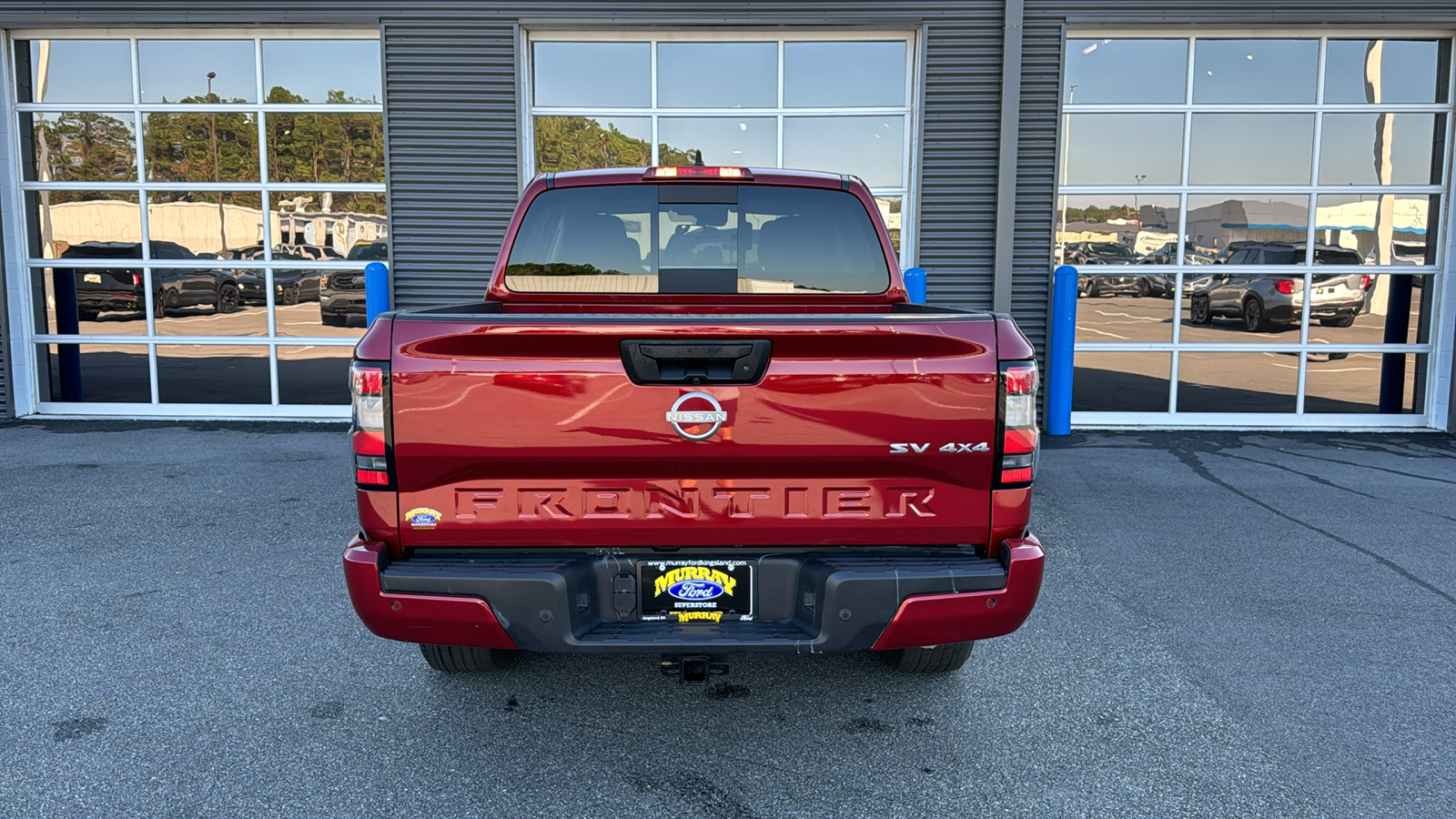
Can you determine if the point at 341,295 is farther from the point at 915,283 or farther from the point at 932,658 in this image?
the point at 932,658

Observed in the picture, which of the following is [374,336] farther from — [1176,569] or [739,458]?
[1176,569]

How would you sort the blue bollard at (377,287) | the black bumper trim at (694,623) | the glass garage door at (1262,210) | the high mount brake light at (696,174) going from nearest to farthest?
the black bumper trim at (694,623) < the high mount brake light at (696,174) < the blue bollard at (377,287) < the glass garage door at (1262,210)

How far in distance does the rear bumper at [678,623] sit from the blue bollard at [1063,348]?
6266mm

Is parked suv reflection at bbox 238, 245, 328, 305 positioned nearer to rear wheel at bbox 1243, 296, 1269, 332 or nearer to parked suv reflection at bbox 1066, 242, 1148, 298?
parked suv reflection at bbox 1066, 242, 1148, 298

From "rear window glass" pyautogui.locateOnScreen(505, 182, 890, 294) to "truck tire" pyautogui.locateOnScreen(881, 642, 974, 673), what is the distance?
1.41 metres

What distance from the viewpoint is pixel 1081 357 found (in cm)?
975

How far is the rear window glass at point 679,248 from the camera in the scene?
3.72m

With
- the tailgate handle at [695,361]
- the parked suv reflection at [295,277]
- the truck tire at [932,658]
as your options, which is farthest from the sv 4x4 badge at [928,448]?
the parked suv reflection at [295,277]

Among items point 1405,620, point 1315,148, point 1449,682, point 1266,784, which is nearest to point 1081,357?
point 1315,148

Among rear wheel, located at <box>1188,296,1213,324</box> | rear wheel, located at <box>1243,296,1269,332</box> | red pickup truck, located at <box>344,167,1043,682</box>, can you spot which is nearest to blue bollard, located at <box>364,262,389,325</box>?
red pickup truck, located at <box>344,167,1043,682</box>

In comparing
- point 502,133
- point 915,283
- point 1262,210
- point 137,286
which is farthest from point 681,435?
point 137,286

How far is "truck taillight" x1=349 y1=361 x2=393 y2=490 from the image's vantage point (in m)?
2.65

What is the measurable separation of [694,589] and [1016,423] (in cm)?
106

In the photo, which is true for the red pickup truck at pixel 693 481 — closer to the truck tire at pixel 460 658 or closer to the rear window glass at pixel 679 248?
the truck tire at pixel 460 658
